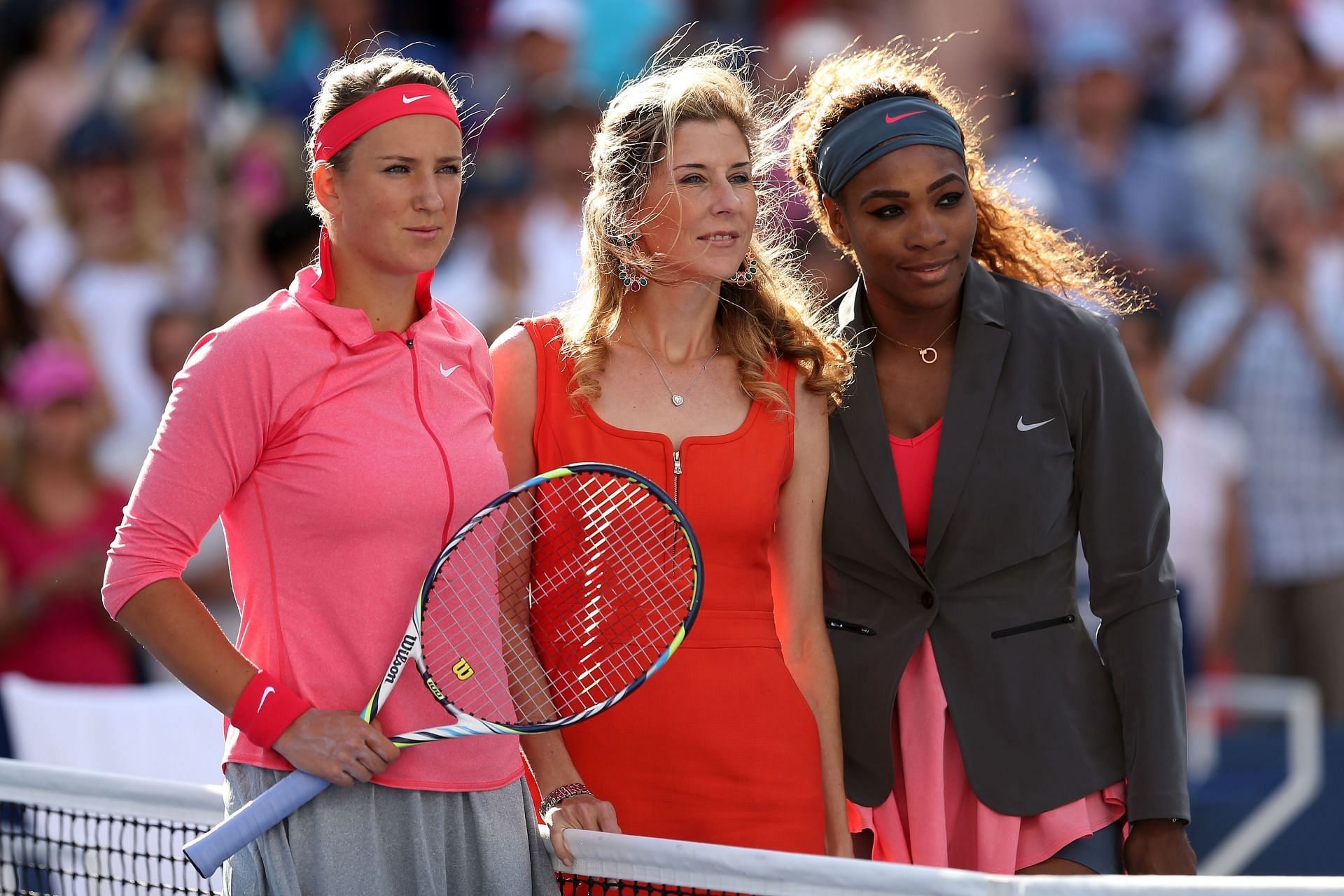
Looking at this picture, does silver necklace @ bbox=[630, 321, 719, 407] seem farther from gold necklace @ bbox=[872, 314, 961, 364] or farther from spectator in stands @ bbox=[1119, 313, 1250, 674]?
spectator in stands @ bbox=[1119, 313, 1250, 674]

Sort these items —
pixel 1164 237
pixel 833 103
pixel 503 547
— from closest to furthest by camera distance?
pixel 503 547 → pixel 833 103 → pixel 1164 237

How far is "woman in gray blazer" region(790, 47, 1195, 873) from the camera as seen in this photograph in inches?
122

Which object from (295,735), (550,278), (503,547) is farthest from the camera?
(550,278)

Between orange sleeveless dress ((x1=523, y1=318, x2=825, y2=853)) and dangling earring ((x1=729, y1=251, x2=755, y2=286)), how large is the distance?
1.01 feet

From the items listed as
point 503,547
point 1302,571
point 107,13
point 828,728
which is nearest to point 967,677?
point 828,728

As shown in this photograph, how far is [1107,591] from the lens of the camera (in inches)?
125

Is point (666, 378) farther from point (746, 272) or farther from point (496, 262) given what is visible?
point (496, 262)

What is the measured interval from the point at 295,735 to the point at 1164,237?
687cm

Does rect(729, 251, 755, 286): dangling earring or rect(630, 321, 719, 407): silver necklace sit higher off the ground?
rect(729, 251, 755, 286): dangling earring

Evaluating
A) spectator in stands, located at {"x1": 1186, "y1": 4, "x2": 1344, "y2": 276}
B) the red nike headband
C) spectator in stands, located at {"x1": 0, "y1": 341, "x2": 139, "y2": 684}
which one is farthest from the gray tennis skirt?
spectator in stands, located at {"x1": 1186, "y1": 4, "x2": 1344, "y2": 276}

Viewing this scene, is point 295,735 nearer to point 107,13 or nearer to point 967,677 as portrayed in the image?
point 967,677

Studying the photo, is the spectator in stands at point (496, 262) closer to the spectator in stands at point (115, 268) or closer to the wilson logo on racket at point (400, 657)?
the spectator in stands at point (115, 268)

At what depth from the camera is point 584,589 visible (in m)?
3.11

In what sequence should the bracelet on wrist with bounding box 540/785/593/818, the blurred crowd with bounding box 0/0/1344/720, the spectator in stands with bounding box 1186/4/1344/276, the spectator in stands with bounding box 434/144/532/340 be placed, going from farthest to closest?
the spectator in stands with bounding box 1186/4/1344/276, the spectator in stands with bounding box 434/144/532/340, the blurred crowd with bounding box 0/0/1344/720, the bracelet on wrist with bounding box 540/785/593/818
